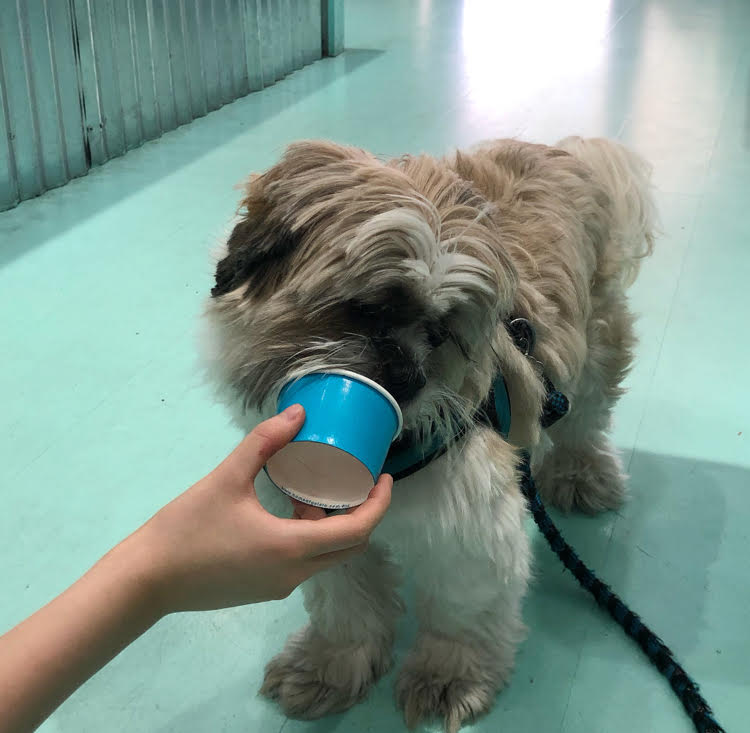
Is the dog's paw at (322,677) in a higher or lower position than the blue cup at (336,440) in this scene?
lower

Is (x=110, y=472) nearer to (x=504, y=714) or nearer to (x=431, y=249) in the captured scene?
(x=504, y=714)

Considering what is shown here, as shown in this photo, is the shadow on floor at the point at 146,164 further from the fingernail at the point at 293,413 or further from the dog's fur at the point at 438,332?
the fingernail at the point at 293,413

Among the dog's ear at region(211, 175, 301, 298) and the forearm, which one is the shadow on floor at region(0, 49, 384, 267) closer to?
the dog's ear at region(211, 175, 301, 298)

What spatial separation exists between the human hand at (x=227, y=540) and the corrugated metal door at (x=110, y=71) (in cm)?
270

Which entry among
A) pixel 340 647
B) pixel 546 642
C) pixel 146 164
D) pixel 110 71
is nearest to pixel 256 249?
pixel 340 647

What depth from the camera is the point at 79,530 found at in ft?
5.65

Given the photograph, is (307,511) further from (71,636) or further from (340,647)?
(340,647)

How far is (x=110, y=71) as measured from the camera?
3.49 meters

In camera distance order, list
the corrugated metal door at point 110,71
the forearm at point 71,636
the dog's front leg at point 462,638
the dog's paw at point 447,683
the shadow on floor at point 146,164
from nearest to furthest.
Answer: the forearm at point 71,636, the dog's front leg at point 462,638, the dog's paw at point 447,683, the shadow on floor at point 146,164, the corrugated metal door at point 110,71

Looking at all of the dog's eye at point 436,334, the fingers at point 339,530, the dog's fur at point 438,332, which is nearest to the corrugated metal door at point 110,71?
the dog's fur at point 438,332

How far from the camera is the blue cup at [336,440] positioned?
837mm

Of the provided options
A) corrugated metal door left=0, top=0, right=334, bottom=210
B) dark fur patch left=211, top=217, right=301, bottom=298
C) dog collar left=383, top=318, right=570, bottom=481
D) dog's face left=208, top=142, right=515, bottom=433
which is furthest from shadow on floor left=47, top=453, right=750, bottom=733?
corrugated metal door left=0, top=0, right=334, bottom=210

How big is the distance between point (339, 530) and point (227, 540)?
4.3 inches

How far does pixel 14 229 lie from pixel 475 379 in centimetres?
240
